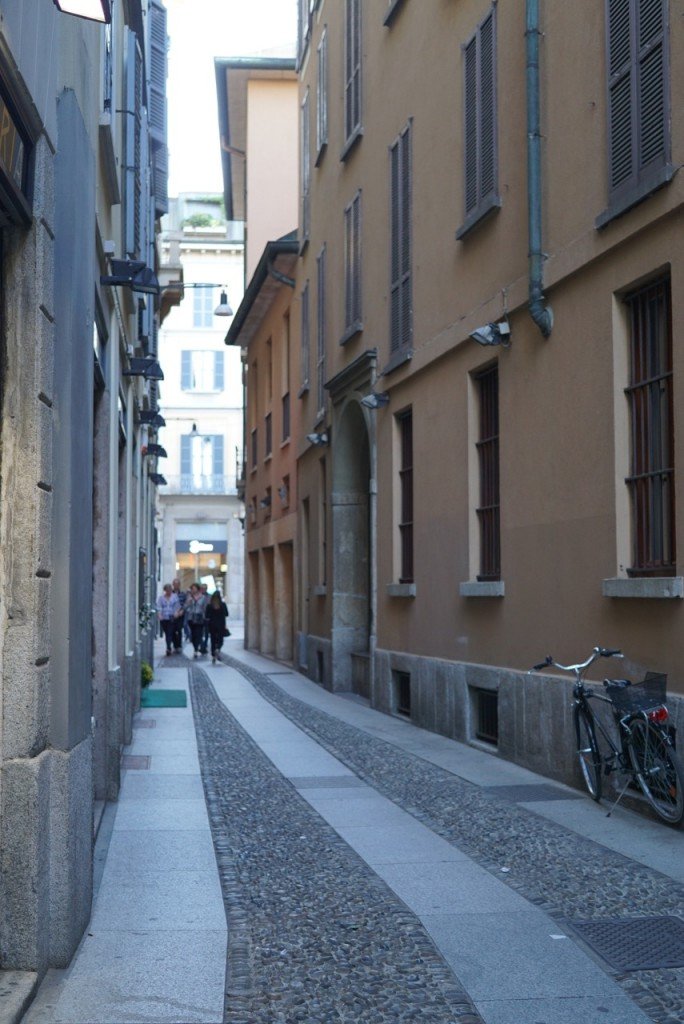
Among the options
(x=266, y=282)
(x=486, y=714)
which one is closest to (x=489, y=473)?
(x=486, y=714)

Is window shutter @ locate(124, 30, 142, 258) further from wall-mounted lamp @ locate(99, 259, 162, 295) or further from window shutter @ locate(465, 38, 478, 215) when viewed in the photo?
window shutter @ locate(465, 38, 478, 215)

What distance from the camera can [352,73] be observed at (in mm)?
19141

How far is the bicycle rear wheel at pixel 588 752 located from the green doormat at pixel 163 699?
9.01 m

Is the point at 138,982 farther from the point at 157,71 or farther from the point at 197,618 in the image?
the point at 197,618

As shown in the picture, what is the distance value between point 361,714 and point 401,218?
6.09 meters

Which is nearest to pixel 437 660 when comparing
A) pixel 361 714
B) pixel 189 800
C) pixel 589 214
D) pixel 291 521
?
pixel 361 714

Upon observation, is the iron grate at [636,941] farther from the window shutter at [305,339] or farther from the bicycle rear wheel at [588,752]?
the window shutter at [305,339]

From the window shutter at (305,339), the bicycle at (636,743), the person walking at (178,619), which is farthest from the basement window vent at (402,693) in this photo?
the person walking at (178,619)

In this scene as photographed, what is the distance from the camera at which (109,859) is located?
24.9ft

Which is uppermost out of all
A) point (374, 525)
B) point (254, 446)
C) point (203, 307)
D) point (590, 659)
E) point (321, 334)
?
point (203, 307)

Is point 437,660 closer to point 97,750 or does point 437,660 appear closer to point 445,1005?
point 97,750

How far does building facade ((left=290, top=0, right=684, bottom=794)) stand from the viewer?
356 inches

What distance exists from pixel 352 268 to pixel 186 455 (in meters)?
45.9

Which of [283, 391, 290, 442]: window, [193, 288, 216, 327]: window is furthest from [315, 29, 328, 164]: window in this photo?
[193, 288, 216, 327]: window
